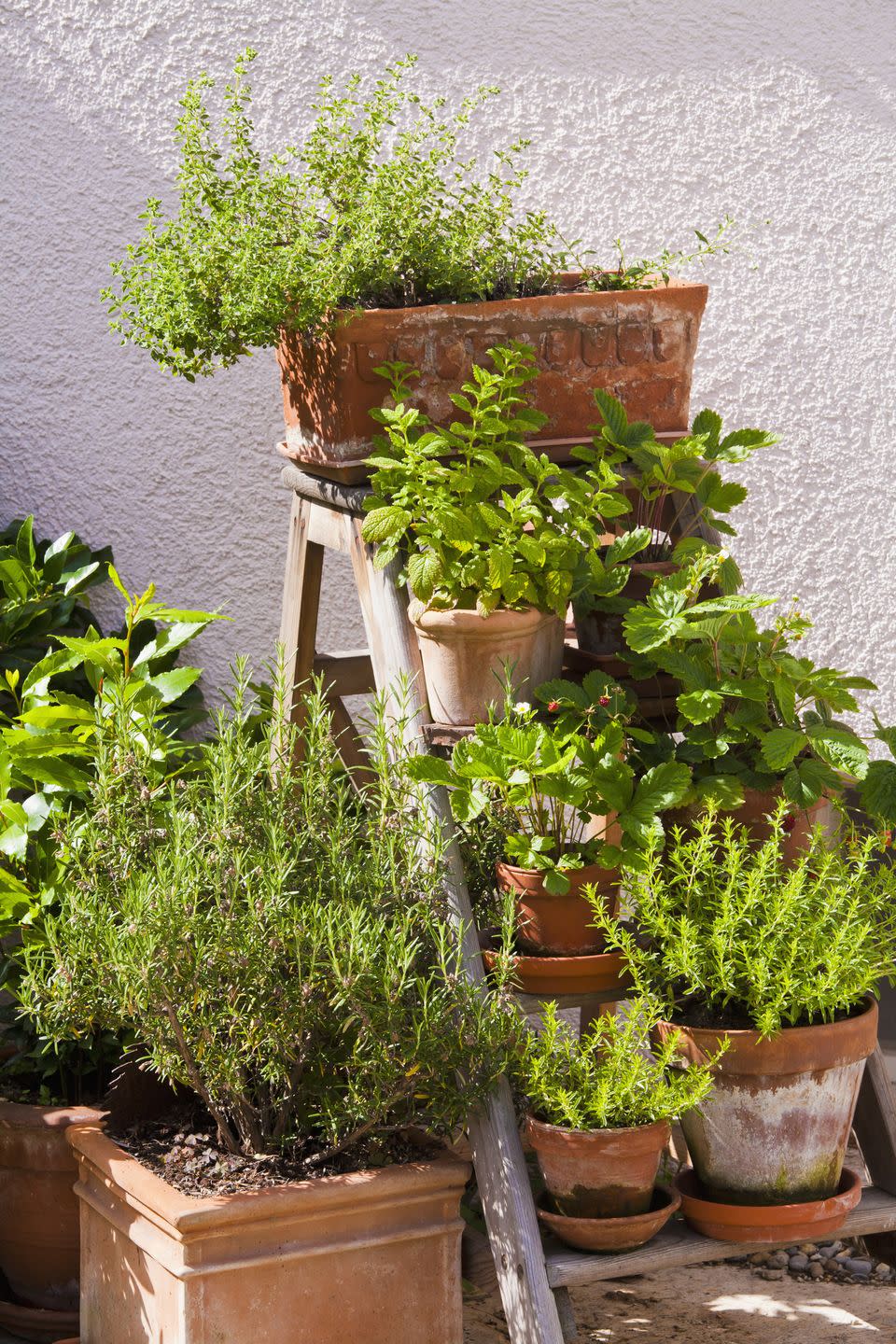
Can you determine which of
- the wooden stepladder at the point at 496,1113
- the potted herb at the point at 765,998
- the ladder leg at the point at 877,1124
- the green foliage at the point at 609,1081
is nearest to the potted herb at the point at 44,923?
the wooden stepladder at the point at 496,1113

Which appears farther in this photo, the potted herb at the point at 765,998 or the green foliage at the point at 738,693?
the green foliage at the point at 738,693

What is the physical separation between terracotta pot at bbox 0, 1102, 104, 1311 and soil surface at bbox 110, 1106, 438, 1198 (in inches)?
5.7

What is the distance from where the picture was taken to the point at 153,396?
10.4 feet

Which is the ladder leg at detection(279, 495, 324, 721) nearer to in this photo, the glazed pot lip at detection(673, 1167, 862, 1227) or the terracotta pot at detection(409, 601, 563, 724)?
the terracotta pot at detection(409, 601, 563, 724)

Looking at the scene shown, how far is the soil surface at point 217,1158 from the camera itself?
78.9 inches

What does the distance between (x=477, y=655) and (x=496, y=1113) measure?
2.12 feet

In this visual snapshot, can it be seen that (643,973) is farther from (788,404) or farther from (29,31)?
(29,31)

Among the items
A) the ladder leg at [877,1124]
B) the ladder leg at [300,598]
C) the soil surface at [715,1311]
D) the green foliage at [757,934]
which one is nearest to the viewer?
the green foliage at [757,934]

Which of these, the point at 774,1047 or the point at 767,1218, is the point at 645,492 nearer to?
the point at 774,1047

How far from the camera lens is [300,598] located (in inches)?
104

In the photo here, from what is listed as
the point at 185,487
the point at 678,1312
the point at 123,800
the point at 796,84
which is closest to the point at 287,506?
the point at 185,487

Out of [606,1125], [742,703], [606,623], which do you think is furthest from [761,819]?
[606,1125]

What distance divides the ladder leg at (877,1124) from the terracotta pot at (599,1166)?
489 millimetres

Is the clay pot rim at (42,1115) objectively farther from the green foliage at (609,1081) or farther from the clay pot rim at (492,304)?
the clay pot rim at (492,304)
